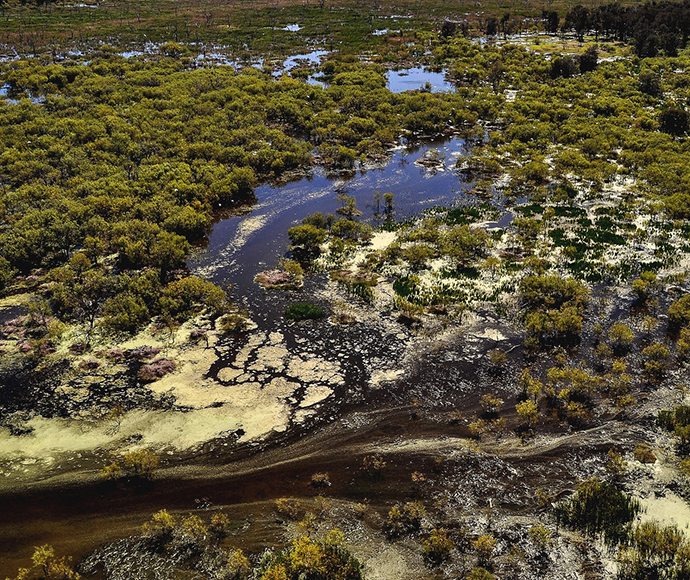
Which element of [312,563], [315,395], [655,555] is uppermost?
[315,395]

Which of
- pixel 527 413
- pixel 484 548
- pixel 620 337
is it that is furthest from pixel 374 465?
pixel 620 337

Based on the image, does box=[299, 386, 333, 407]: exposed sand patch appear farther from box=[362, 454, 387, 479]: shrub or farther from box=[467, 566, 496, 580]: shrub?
Result: box=[467, 566, 496, 580]: shrub

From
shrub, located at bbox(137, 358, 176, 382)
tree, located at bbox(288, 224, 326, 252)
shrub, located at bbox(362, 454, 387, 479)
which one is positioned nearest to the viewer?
shrub, located at bbox(362, 454, 387, 479)

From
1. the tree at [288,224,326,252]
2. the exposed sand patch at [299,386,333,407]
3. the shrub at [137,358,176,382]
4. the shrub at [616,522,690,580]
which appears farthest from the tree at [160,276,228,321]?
the shrub at [616,522,690,580]

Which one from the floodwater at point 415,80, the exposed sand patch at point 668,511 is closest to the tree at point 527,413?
the exposed sand patch at point 668,511

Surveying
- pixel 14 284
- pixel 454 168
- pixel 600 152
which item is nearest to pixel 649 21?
pixel 600 152

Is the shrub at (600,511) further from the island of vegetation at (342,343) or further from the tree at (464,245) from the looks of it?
the tree at (464,245)

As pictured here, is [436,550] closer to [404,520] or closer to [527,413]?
[404,520]
